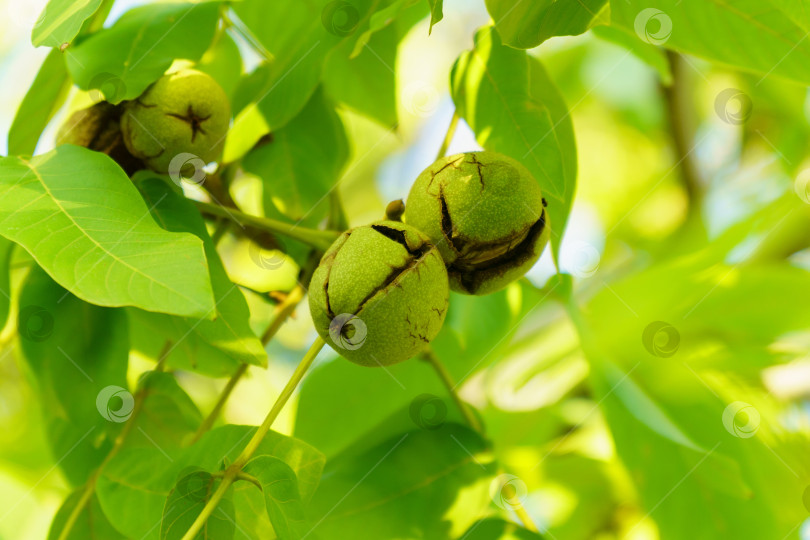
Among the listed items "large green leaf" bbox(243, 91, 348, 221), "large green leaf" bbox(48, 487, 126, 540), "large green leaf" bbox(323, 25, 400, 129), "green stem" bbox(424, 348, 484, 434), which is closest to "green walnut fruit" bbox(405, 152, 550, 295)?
"green stem" bbox(424, 348, 484, 434)

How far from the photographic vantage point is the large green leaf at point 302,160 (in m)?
1.44

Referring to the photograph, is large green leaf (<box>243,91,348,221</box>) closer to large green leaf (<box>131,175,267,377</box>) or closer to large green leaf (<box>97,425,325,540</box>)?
large green leaf (<box>131,175,267,377</box>)

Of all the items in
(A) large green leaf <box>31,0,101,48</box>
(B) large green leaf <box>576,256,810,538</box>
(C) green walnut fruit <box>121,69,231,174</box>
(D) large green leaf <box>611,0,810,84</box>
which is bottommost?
(B) large green leaf <box>576,256,810,538</box>

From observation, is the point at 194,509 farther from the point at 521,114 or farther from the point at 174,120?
the point at 521,114

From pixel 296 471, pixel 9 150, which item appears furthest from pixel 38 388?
pixel 296 471

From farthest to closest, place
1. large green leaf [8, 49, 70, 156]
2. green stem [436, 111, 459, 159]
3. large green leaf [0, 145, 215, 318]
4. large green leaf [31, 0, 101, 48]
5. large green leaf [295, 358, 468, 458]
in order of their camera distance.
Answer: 1. large green leaf [295, 358, 468, 458]
2. green stem [436, 111, 459, 159]
3. large green leaf [8, 49, 70, 156]
4. large green leaf [31, 0, 101, 48]
5. large green leaf [0, 145, 215, 318]

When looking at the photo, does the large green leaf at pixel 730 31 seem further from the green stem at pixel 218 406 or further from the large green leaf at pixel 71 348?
the large green leaf at pixel 71 348

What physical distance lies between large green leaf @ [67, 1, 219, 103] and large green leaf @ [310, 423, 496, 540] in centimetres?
74

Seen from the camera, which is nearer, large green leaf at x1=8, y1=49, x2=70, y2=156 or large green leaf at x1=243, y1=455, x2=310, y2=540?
large green leaf at x1=243, y1=455, x2=310, y2=540

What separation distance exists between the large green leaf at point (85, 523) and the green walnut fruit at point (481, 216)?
0.73 meters

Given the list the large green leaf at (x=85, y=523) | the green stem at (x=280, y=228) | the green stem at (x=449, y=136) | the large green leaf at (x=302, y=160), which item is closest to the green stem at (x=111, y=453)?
the large green leaf at (x=85, y=523)

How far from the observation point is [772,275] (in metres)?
1.70

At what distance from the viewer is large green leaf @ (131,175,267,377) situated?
1051 millimetres

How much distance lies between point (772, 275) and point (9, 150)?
158 cm
